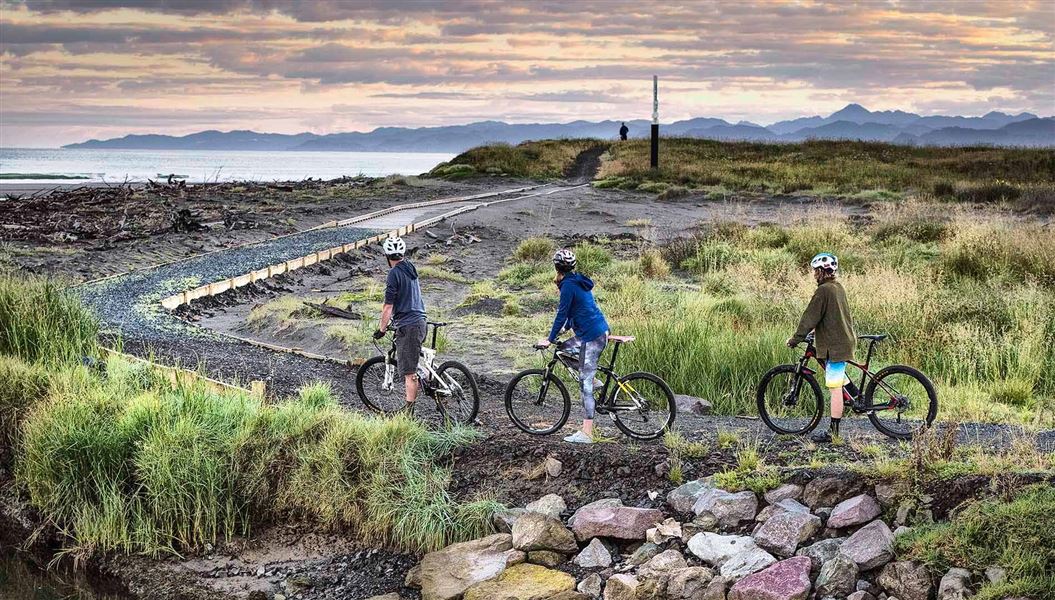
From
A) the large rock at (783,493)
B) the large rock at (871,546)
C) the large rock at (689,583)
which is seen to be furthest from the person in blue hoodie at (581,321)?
the large rock at (871,546)

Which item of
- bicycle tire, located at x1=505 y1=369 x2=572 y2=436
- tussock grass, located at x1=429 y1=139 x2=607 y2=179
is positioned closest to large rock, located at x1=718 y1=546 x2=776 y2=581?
bicycle tire, located at x1=505 y1=369 x2=572 y2=436

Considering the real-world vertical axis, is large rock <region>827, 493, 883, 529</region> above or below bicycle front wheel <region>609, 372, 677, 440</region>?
below

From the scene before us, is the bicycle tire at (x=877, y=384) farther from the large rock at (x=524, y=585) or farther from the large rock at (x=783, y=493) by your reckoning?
the large rock at (x=524, y=585)

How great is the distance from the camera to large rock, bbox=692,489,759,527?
7363mm

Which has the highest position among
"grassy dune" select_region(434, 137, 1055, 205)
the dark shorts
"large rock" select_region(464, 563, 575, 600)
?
"grassy dune" select_region(434, 137, 1055, 205)

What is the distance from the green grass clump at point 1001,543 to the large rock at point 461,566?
8.96ft

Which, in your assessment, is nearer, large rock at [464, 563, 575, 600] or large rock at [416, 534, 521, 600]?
large rock at [464, 563, 575, 600]

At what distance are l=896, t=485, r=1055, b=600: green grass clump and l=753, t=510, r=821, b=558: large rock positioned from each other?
59 cm

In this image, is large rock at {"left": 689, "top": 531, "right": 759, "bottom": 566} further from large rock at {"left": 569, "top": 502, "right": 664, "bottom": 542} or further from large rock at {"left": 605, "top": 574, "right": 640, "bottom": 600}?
large rock at {"left": 605, "top": 574, "right": 640, "bottom": 600}

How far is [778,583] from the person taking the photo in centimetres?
670

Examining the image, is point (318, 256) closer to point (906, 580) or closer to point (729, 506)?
point (729, 506)

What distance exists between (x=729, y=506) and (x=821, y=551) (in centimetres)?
75

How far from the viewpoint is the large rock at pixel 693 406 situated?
Result: 1015 cm

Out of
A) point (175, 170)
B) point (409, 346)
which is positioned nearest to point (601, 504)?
point (409, 346)
